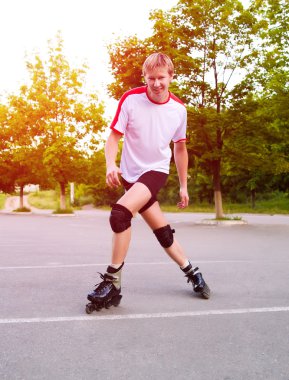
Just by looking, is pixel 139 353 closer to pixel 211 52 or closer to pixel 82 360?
pixel 82 360

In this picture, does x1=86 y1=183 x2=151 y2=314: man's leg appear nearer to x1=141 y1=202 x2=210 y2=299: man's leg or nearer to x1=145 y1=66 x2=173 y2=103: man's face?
x1=141 y1=202 x2=210 y2=299: man's leg

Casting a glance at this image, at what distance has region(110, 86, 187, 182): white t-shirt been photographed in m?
4.15

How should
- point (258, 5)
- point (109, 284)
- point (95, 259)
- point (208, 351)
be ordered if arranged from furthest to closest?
1. point (258, 5)
2. point (95, 259)
3. point (109, 284)
4. point (208, 351)

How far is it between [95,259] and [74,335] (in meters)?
4.34

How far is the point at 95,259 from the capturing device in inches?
302

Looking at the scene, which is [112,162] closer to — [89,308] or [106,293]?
[106,293]

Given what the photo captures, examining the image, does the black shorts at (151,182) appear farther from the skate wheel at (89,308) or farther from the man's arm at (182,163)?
the skate wheel at (89,308)

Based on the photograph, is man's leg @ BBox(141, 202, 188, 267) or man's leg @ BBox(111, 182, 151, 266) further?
man's leg @ BBox(141, 202, 188, 267)

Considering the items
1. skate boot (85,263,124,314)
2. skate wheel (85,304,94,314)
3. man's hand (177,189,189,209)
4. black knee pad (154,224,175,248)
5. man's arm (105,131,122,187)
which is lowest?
skate wheel (85,304,94,314)

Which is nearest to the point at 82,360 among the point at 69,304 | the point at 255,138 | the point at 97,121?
the point at 69,304

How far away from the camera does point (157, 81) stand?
4035 millimetres

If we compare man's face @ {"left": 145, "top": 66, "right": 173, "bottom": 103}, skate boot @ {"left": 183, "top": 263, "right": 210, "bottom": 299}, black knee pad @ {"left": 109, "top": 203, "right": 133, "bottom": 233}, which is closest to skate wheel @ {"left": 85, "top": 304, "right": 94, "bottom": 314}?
black knee pad @ {"left": 109, "top": 203, "right": 133, "bottom": 233}

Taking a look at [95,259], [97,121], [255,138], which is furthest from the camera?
[97,121]

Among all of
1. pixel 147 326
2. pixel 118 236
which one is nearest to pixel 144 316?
pixel 147 326
